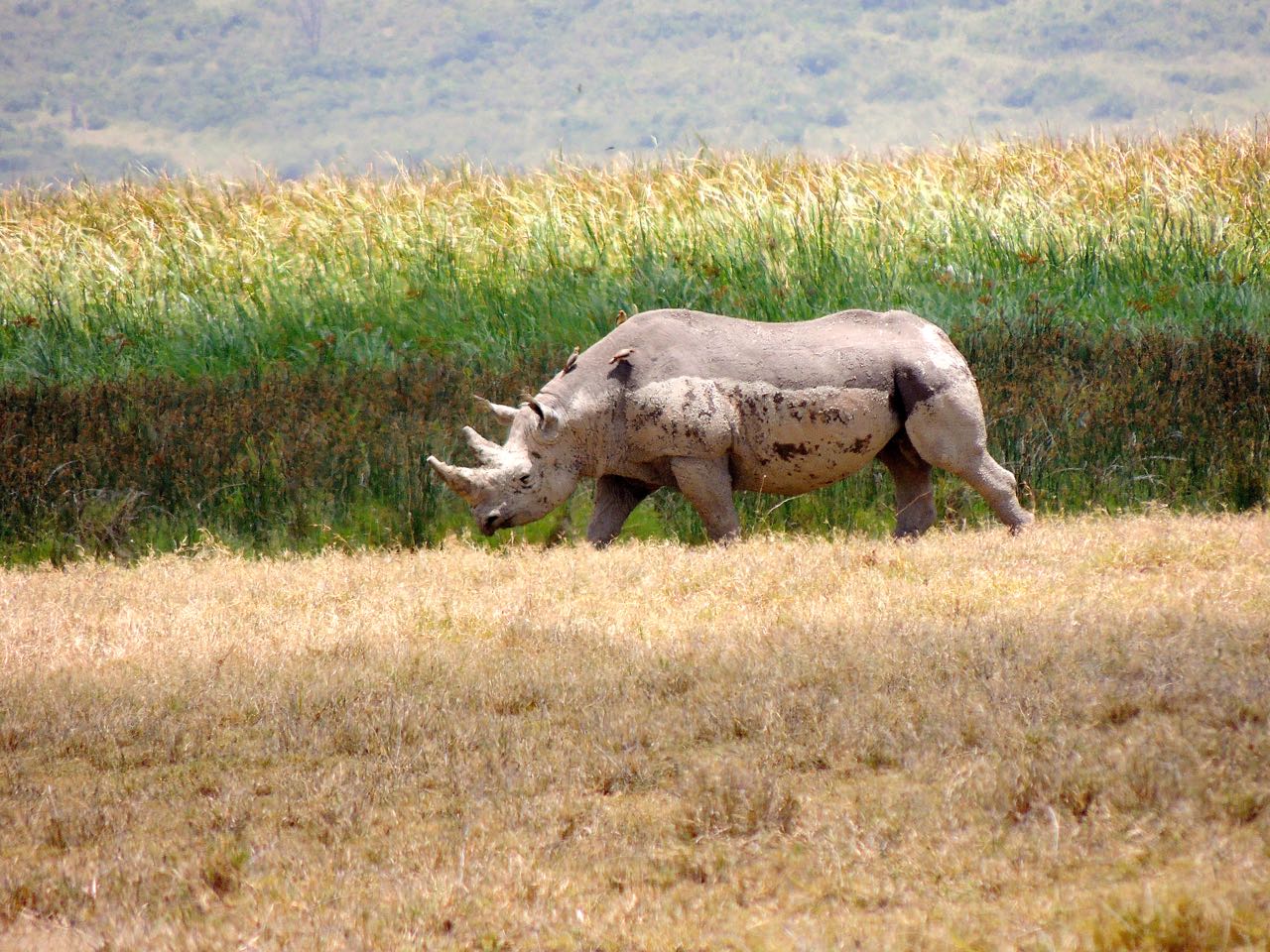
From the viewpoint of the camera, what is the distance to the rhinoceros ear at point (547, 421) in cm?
926

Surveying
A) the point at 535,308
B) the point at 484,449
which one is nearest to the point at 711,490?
the point at 484,449

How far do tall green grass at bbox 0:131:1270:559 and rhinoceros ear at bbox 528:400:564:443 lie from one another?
204cm

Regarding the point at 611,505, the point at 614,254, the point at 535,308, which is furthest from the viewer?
the point at 614,254

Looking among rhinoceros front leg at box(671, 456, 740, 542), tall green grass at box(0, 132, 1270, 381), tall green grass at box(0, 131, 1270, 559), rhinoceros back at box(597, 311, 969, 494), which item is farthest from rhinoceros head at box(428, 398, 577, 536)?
tall green grass at box(0, 132, 1270, 381)

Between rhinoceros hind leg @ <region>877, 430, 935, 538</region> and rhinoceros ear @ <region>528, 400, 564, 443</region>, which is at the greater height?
rhinoceros ear @ <region>528, 400, 564, 443</region>

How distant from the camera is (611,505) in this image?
33.2ft

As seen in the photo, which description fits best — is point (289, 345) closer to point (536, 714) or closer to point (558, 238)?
point (558, 238)

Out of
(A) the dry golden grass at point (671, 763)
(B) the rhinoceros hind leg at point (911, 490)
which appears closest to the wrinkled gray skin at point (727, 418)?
(B) the rhinoceros hind leg at point (911, 490)

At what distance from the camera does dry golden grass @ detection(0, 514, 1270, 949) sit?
4156mm

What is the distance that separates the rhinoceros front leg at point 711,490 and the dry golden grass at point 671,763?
1084 millimetres

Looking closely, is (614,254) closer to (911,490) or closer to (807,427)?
(911,490)

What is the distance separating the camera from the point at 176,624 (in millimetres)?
7895

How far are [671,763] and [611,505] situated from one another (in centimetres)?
481

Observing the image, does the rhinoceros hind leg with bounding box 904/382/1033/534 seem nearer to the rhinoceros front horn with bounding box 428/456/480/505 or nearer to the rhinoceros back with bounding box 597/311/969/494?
the rhinoceros back with bounding box 597/311/969/494
